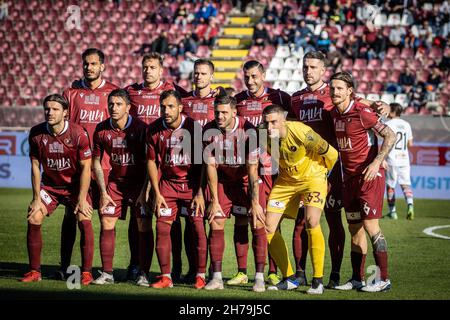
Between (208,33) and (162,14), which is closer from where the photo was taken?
(208,33)

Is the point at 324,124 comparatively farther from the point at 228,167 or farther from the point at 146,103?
the point at 146,103

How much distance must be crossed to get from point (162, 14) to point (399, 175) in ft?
48.0

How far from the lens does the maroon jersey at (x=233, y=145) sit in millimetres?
8836

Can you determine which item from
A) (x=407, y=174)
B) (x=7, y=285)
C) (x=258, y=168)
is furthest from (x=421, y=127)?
(x=7, y=285)

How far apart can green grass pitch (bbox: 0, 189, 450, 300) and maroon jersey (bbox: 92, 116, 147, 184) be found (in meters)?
1.22

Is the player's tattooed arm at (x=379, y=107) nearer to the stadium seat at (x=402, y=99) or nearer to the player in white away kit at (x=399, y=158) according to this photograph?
the player in white away kit at (x=399, y=158)

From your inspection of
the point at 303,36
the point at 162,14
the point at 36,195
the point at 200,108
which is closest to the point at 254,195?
the point at 200,108

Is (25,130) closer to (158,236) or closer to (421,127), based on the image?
(421,127)

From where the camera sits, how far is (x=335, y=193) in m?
9.30

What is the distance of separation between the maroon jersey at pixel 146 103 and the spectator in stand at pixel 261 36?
55.6ft

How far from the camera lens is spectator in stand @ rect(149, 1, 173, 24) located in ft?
95.3

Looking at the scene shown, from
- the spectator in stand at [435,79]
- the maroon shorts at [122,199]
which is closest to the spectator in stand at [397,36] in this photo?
the spectator in stand at [435,79]

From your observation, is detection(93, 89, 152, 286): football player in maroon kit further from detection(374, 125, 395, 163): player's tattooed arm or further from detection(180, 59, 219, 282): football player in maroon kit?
detection(374, 125, 395, 163): player's tattooed arm
